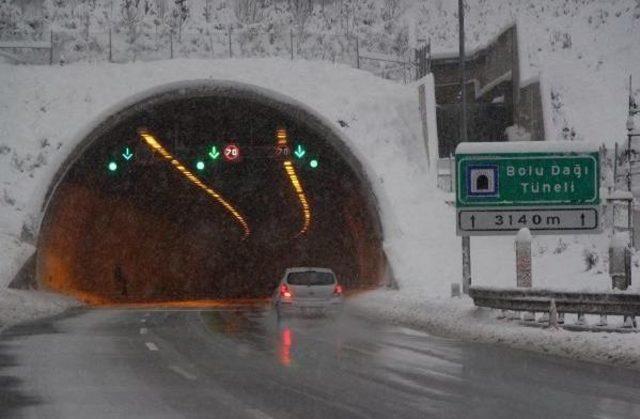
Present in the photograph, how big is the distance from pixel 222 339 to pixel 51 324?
22.3ft

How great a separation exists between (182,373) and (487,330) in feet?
27.9

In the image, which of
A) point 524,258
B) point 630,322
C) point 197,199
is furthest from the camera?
point 197,199

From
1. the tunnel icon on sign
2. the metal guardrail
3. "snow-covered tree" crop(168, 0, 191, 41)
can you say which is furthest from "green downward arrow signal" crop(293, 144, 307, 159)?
"snow-covered tree" crop(168, 0, 191, 41)

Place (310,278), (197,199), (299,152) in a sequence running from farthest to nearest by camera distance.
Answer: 1. (197,199)
2. (299,152)
3. (310,278)

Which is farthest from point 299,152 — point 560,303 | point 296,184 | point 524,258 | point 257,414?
point 257,414

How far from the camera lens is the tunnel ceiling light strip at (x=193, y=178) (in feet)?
136

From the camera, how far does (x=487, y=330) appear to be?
21734mm

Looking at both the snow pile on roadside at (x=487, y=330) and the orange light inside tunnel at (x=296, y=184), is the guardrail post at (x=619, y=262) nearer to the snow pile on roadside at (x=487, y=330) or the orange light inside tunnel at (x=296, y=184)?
the snow pile on roadside at (x=487, y=330)

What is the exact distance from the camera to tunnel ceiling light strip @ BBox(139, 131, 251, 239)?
4150 centimetres

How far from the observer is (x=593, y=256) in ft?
121

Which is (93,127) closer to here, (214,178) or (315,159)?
(315,159)

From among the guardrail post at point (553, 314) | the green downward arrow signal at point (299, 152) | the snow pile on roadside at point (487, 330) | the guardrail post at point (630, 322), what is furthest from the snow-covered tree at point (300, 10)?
the guardrail post at point (630, 322)

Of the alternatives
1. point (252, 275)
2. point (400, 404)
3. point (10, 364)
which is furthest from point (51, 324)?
point (252, 275)

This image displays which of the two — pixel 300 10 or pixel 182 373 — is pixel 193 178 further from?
pixel 182 373
